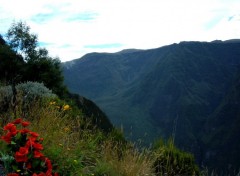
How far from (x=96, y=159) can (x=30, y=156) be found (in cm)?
214

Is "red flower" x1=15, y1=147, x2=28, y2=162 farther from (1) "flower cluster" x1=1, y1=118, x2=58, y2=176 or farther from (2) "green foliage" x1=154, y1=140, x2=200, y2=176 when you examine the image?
(2) "green foliage" x1=154, y1=140, x2=200, y2=176

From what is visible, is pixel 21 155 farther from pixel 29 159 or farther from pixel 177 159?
pixel 177 159

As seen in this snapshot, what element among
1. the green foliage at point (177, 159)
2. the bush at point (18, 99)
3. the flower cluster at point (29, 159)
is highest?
the bush at point (18, 99)

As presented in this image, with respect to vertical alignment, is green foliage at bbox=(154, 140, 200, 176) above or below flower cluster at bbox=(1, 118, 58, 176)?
below

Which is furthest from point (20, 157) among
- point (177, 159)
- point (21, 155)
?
point (177, 159)

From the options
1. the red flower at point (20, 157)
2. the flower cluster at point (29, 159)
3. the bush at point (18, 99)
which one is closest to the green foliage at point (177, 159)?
the bush at point (18, 99)

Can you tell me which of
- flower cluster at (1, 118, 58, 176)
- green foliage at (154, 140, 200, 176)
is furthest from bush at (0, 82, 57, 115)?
green foliage at (154, 140, 200, 176)

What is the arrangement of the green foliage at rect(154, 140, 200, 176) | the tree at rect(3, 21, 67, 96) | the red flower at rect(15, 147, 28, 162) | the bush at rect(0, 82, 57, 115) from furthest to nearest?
1. the tree at rect(3, 21, 67, 96)
2. the green foliage at rect(154, 140, 200, 176)
3. the bush at rect(0, 82, 57, 115)
4. the red flower at rect(15, 147, 28, 162)

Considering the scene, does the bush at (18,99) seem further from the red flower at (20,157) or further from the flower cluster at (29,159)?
the red flower at (20,157)

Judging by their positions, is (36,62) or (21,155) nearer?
(21,155)

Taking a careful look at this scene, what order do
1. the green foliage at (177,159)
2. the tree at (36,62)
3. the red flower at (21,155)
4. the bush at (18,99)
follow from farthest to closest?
the tree at (36,62), the green foliage at (177,159), the bush at (18,99), the red flower at (21,155)

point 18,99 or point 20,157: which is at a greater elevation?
point 18,99

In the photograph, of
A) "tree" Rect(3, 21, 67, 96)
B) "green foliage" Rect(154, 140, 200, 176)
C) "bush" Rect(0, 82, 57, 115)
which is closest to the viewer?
"bush" Rect(0, 82, 57, 115)

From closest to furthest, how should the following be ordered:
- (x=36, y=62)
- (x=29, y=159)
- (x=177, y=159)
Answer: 1. (x=29, y=159)
2. (x=177, y=159)
3. (x=36, y=62)
